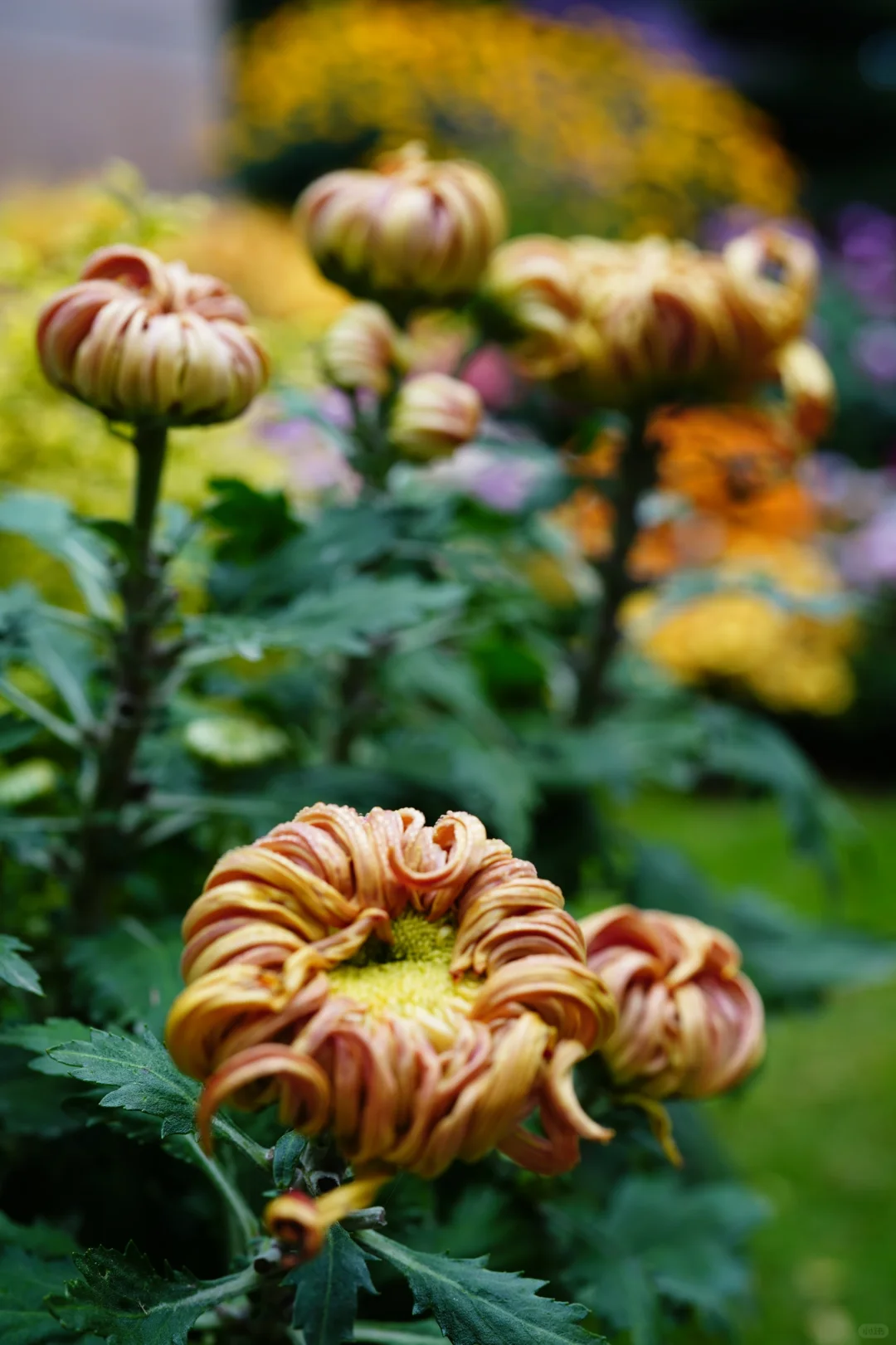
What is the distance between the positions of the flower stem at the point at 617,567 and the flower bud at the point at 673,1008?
68 centimetres

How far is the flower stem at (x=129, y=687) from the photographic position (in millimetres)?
909

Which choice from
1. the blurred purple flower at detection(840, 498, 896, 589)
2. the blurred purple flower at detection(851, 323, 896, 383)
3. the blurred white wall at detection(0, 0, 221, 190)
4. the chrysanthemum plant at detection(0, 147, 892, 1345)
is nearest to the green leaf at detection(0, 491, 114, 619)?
the chrysanthemum plant at detection(0, 147, 892, 1345)

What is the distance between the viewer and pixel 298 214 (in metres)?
1.13

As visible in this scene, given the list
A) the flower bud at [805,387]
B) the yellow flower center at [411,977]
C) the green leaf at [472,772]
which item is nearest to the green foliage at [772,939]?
the green leaf at [472,772]

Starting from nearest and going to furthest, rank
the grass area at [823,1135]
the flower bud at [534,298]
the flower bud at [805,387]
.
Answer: the flower bud at [534,298], the flower bud at [805,387], the grass area at [823,1135]

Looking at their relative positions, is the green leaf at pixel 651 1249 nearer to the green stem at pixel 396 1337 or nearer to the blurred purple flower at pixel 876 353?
the green stem at pixel 396 1337

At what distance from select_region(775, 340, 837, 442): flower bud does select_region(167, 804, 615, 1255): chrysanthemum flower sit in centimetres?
81

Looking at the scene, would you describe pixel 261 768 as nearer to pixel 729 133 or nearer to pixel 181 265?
pixel 181 265

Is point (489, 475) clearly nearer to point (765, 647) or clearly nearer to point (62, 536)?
point (765, 647)

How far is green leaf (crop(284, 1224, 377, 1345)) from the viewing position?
57cm

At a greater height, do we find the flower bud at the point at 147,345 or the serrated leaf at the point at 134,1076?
the flower bud at the point at 147,345

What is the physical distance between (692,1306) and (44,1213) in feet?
1.72

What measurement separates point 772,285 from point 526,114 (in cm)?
636

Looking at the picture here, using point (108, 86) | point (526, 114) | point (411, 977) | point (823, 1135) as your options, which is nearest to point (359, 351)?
point (411, 977)
